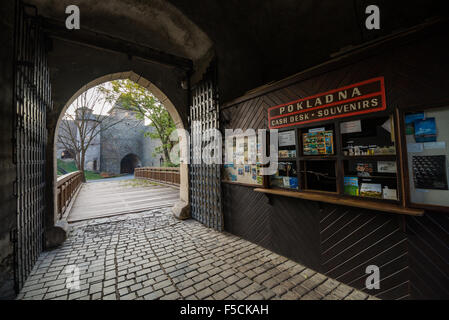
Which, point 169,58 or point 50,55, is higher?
point 169,58

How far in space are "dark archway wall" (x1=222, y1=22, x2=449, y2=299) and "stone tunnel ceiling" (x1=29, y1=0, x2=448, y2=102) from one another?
1.69 meters

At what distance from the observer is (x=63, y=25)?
13.4 ft

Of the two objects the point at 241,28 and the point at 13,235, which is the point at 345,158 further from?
the point at 13,235

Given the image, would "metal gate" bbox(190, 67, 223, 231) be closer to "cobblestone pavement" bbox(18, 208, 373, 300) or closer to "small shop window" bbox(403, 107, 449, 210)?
"cobblestone pavement" bbox(18, 208, 373, 300)

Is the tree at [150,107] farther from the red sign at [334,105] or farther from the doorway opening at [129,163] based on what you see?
the doorway opening at [129,163]

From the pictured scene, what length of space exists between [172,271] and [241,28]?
5962mm

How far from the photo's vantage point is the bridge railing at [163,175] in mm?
12680

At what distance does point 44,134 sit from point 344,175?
18.7 ft

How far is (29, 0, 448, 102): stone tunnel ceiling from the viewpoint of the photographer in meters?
3.98

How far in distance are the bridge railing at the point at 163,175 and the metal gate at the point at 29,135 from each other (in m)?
8.57

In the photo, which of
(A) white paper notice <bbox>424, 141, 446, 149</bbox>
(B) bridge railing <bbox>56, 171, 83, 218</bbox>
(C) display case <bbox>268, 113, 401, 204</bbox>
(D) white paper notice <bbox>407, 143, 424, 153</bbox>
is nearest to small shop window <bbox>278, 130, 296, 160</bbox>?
(C) display case <bbox>268, 113, 401, 204</bbox>

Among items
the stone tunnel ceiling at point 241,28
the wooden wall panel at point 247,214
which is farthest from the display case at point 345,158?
the stone tunnel ceiling at point 241,28

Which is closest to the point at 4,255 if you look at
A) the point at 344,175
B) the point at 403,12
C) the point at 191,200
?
the point at 191,200
